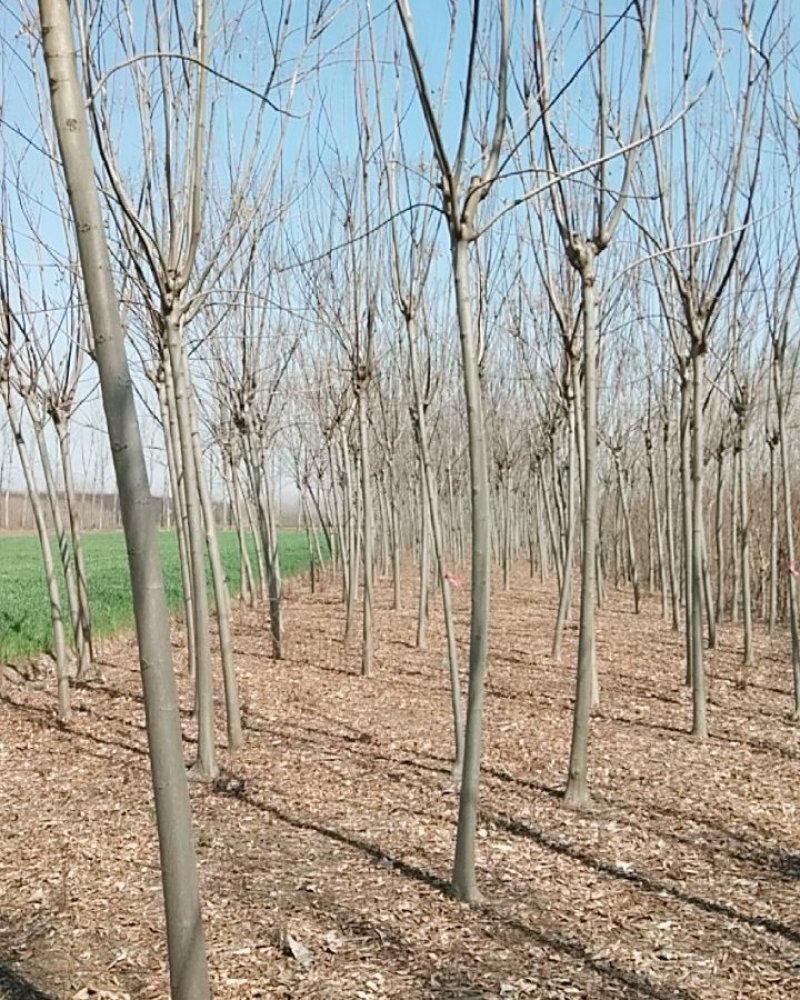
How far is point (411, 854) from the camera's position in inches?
152

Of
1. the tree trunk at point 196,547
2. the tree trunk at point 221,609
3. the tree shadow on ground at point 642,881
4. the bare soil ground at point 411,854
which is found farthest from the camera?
the tree trunk at point 221,609

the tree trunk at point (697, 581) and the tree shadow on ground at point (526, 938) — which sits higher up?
the tree trunk at point (697, 581)

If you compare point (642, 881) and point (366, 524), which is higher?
point (366, 524)

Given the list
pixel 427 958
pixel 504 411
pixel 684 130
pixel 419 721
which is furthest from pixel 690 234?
pixel 504 411

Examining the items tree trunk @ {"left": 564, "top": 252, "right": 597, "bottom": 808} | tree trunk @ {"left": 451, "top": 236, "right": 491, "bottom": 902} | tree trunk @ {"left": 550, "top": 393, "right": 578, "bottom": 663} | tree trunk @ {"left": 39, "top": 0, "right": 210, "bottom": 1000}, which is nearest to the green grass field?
tree trunk @ {"left": 451, "top": 236, "right": 491, "bottom": 902}

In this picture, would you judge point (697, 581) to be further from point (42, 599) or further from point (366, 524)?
point (42, 599)

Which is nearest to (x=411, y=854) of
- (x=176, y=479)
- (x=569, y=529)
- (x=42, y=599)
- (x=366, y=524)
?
(x=569, y=529)

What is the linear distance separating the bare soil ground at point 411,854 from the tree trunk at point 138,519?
32.9 inches

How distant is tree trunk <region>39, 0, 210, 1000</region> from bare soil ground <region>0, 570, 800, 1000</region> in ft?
2.74

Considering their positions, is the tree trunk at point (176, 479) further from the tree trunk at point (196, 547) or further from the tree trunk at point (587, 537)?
the tree trunk at point (587, 537)

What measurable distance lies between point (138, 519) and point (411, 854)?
2.50 m

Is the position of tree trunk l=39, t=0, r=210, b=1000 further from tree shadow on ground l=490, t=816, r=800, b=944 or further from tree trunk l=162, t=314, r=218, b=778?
tree trunk l=162, t=314, r=218, b=778

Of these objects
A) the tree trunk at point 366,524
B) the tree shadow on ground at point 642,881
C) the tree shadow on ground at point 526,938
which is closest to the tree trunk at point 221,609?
the tree shadow on ground at point 526,938

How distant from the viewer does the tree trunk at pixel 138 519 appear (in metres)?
1.92
